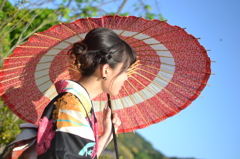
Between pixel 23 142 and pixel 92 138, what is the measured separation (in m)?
0.49

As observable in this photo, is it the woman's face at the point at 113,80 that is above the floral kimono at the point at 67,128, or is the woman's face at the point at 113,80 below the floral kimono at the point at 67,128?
above

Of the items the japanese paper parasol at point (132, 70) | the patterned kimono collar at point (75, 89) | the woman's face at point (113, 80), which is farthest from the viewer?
the japanese paper parasol at point (132, 70)

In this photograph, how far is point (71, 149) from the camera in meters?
1.81

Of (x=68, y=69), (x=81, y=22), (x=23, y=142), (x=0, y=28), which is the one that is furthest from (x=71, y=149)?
(x=0, y=28)

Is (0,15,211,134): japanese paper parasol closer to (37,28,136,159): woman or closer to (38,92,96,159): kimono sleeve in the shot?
(37,28,136,159): woman

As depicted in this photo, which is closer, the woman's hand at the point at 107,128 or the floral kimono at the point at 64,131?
the floral kimono at the point at 64,131

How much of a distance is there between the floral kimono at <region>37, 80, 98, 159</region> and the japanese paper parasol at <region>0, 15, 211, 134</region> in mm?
622

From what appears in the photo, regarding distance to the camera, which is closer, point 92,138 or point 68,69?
point 92,138

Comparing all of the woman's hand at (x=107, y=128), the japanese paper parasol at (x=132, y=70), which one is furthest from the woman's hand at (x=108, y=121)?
the japanese paper parasol at (x=132, y=70)

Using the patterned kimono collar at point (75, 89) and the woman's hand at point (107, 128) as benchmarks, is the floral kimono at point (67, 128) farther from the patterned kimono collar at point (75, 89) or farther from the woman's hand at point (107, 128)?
the woman's hand at point (107, 128)

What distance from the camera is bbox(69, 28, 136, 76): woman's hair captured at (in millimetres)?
2100

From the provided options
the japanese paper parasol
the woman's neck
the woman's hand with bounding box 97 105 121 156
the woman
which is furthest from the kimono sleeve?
the japanese paper parasol

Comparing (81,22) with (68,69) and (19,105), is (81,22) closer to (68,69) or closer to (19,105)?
(68,69)

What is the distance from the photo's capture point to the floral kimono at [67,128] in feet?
5.90
